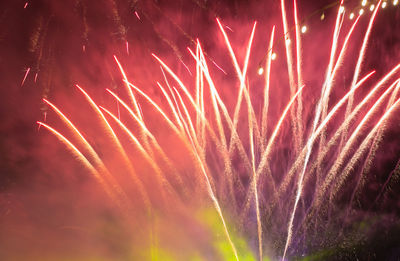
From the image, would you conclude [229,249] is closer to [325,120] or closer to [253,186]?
[253,186]

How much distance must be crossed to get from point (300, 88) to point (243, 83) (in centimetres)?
133

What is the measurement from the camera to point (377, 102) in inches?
369

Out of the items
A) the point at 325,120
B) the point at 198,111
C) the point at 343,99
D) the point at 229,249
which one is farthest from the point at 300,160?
the point at 229,249

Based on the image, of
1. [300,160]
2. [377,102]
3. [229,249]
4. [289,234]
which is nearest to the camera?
[377,102]

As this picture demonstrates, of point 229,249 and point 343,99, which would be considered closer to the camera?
point 343,99

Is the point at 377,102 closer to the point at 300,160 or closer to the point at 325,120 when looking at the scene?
the point at 325,120

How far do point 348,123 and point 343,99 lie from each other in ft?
1.89

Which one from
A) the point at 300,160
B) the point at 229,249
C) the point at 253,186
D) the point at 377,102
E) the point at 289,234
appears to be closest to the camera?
the point at 377,102

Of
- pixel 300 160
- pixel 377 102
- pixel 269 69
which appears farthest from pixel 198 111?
pixel 377 102

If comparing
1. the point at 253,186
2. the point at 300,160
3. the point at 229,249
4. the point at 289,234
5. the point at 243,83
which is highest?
the point at 243,83

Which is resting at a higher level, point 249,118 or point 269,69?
point 269,69

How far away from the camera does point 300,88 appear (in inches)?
386

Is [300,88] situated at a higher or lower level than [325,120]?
higher

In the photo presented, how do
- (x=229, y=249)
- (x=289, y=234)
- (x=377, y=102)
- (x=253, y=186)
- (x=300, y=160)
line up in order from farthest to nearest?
(x=229, y=249) → (x=289, y=234) → (x=253, y=186) → (x=300, y=160) → (x=377, y=102)
